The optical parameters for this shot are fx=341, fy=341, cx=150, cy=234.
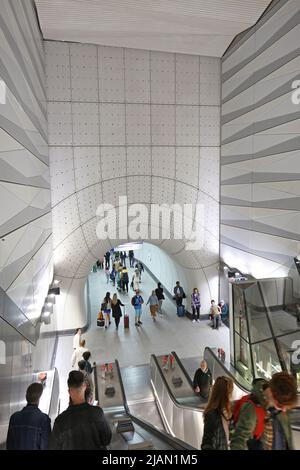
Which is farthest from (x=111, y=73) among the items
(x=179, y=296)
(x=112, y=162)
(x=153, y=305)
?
(x=179, y=296)

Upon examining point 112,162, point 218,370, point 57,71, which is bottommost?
point 218,370

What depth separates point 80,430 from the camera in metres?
2.68

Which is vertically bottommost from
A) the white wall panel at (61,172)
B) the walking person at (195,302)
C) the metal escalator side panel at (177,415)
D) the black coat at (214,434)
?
the metal escalator side panel at (177,415)

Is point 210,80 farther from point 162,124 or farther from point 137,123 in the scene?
point 137,123

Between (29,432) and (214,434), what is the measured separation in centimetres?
154

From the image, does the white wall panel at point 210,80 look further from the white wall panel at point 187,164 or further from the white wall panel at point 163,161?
the white wall panel at point 163,161

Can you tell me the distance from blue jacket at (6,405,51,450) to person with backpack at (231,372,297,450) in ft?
5.17

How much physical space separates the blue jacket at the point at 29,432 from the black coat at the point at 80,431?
0.79ft

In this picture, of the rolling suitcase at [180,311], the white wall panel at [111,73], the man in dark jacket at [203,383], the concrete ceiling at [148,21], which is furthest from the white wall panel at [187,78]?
the man in dark jacket at [203,383]

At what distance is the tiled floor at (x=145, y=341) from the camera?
33.8ft

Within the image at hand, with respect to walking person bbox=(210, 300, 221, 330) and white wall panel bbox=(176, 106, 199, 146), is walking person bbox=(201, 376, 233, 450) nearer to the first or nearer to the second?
walking person bbox=(210, 300, 221, 330)

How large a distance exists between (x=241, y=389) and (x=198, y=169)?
24.9 feet

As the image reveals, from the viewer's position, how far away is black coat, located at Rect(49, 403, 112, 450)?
2.66 meters
